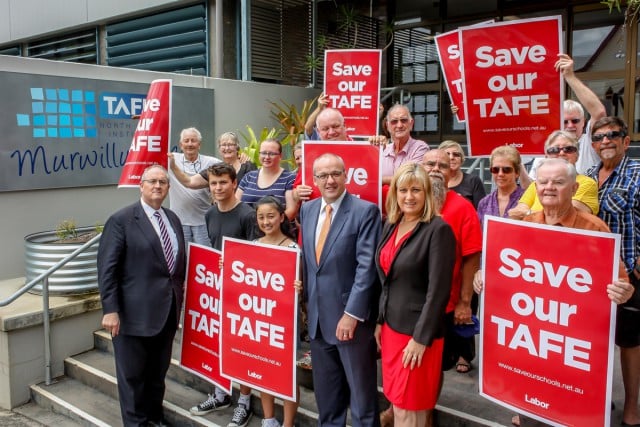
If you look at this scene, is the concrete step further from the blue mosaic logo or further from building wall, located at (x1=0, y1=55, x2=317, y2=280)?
the blue mosaic logo

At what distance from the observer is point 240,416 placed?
449 cm

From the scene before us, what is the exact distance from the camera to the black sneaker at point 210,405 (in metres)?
4.74

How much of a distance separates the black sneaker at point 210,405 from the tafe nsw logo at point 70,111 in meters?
3.68

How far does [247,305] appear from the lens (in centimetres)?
411

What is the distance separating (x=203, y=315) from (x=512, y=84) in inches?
113

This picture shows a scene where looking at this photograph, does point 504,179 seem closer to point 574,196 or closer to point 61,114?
point 574,196

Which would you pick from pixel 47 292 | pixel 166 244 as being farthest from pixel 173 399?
pixel 47 292

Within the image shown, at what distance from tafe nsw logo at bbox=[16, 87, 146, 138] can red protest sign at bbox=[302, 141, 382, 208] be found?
3720 mm

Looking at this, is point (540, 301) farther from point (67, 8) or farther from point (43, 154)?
point (67, 8)

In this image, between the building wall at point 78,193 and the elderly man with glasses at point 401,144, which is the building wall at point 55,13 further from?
the elderly man with glasses at point 401,144

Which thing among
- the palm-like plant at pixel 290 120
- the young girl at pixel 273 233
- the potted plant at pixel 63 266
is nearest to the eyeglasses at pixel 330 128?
the young girl at pixel 273 233

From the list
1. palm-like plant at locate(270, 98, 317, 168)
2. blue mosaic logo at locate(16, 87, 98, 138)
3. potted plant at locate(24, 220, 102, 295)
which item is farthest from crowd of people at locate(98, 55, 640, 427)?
palm-like plant at locate(270, 98, 317, 168)

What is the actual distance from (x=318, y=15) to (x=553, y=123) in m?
8.17

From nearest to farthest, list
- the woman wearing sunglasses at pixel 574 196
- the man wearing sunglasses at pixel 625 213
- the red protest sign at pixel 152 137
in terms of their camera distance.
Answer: the woman wearing sunglasses at pixel 574 196 < the man wearing sunglasses at pixel 625 213 < the red protest sign at pixel 152 137
